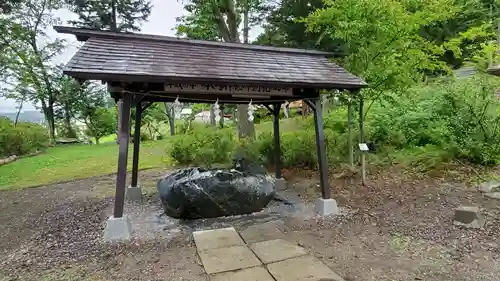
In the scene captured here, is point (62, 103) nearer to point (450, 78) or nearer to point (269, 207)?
point (269, 207)

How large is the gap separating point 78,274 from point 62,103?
18.5 metres

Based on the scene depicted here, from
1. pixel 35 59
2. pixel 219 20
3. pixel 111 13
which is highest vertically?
pixel 111 13

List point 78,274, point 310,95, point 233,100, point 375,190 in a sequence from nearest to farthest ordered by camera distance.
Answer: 1. point 78,274
2. point 310,95
3. point 233,100
4. point 375,190

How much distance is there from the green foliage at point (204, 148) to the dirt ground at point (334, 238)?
279 centimetres

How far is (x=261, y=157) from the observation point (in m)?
8.62

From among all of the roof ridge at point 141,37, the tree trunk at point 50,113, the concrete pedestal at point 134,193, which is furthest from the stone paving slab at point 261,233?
the tree trunk at point 50,113

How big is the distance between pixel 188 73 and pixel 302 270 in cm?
300

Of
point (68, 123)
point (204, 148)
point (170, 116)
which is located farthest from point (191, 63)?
point (68, 123)

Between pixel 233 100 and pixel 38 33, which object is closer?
pixel 233 100

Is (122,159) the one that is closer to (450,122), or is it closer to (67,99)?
(450,122)

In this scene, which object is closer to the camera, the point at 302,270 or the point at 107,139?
the point at 302,270

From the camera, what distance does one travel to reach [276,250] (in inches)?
149

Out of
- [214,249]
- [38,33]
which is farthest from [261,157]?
[38,33]

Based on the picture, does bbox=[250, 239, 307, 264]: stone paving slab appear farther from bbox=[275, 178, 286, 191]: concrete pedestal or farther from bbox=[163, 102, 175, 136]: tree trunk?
bbox=[163, 102, 175, 136]: tree trunk
